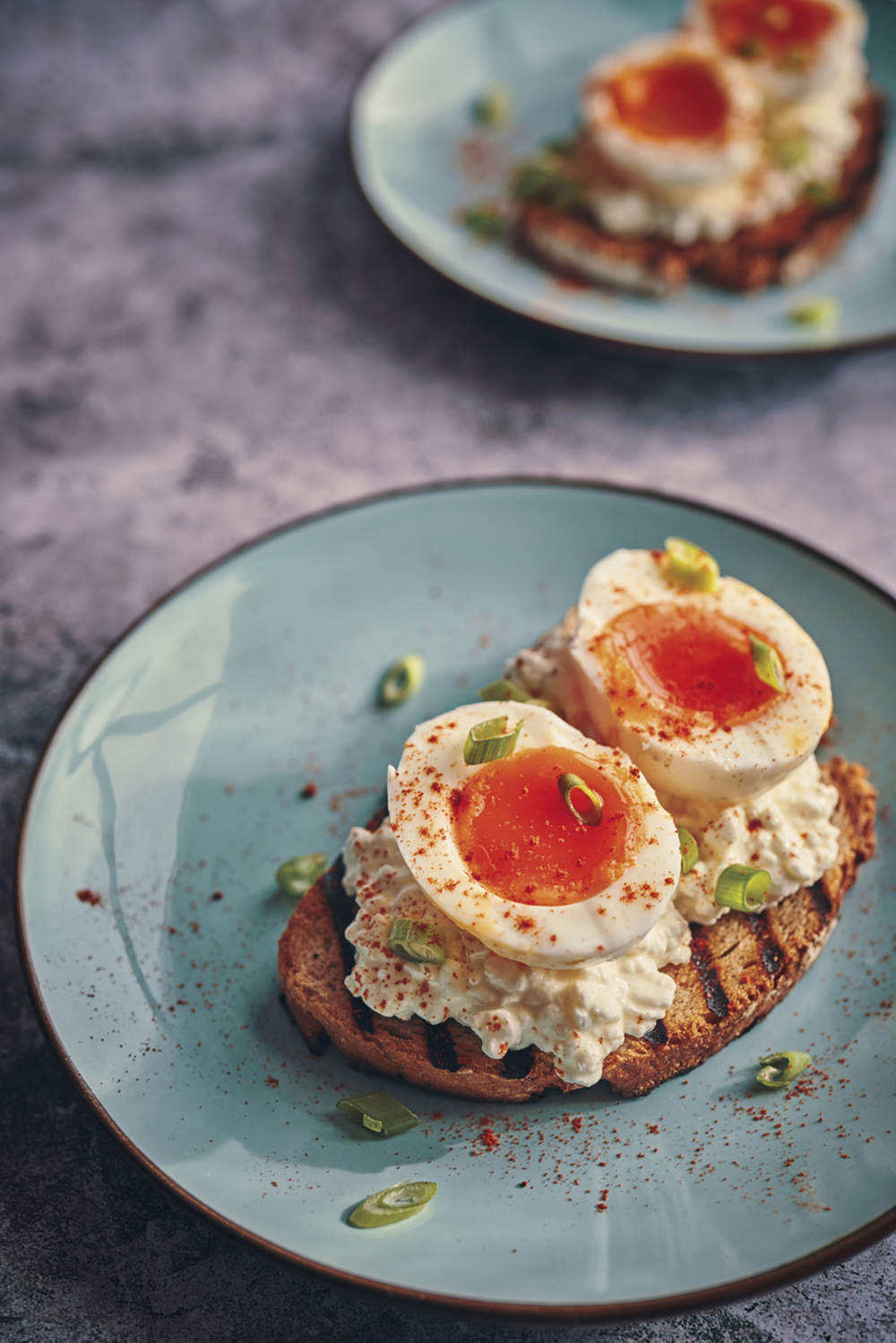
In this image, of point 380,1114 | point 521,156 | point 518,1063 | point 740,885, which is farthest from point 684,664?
point 521,156

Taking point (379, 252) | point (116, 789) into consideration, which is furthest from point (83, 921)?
point (379, 252)

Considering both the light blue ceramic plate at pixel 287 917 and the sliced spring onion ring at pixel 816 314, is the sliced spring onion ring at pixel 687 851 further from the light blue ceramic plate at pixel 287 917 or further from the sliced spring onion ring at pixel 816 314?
the sliced spring onion ring at pixel 816 314

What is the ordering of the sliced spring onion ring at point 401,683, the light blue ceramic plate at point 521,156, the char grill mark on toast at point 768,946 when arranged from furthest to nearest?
the light blue ceramic plate at point 521,156 → the sliced spring onion ring at point 401,683 → the char grill mark on toast at point 768,946

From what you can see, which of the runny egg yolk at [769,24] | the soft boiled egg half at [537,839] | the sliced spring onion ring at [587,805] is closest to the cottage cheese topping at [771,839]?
the soft boiled egg half at [537,839]

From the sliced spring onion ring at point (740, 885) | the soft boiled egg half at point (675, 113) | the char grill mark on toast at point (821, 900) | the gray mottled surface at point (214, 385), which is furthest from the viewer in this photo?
the soft boiled egg half at point (675, 113)

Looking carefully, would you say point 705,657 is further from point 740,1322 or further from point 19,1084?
point 19,1084

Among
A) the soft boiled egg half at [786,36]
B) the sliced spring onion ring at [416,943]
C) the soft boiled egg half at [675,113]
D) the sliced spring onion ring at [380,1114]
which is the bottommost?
the sliced spring onion ring at [380,1114]

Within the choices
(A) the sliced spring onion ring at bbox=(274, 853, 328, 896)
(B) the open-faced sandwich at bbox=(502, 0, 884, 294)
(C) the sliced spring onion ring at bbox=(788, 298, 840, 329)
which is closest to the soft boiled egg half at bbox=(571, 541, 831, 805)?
(A) the sliced spring onion ring at bbox=(274, 853, 328, 896)

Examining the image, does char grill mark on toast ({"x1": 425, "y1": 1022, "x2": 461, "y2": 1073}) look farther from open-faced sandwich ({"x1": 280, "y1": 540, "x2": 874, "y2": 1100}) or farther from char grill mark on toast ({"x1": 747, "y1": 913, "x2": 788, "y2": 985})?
char grill mark on toast ({"x1": 747, "y1": 913, "x2": 788, "y2": 985})
